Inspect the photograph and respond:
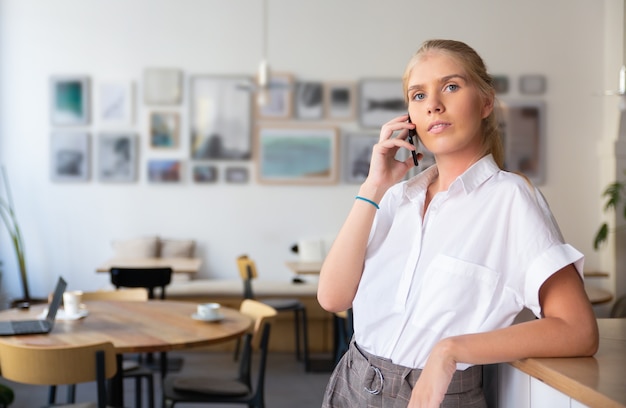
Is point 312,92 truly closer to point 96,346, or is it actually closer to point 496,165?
point 96,346

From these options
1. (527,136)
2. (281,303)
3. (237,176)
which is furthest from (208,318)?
(527,136)

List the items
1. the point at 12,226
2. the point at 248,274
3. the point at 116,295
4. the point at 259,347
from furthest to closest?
the point at 12,226
the point at 248,274
the point at 116,295
the point at 259,347

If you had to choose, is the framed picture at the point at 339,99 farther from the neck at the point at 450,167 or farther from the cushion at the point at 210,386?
the neck at the point at 450,167

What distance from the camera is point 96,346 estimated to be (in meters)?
3.25

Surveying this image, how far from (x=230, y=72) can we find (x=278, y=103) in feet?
2.13

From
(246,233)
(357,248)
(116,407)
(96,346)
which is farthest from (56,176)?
(357,248)

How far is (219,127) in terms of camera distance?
359 inches

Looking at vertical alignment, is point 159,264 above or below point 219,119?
below

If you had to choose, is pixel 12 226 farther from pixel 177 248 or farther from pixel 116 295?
pixel 116 295

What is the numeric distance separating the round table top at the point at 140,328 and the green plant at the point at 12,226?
4.34 metres

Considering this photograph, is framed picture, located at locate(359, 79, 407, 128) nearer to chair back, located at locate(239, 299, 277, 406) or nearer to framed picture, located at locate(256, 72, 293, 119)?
framed picture, located at locate(256, 72, 293, 119)

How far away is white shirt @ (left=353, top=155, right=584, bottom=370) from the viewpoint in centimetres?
145

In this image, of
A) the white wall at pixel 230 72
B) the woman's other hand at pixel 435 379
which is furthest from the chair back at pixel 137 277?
the woman's other hand at pixel 435 379

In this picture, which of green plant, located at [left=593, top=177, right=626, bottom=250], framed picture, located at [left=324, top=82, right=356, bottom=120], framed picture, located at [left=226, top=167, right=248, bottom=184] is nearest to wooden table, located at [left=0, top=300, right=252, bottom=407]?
framed picture, located at [left=226, top=167, right=248, bottom=184]
